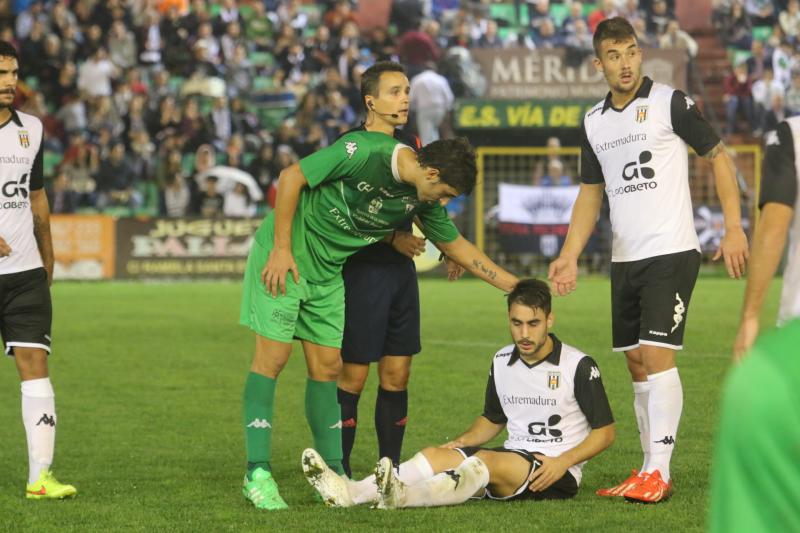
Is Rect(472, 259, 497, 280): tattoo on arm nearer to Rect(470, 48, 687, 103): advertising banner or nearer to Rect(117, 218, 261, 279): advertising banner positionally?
Rect(117, 218, 261, 279): advertising banner

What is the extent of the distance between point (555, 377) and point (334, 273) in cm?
105

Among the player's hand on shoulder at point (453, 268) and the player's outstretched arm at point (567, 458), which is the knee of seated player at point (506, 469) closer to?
the player's outstretched arm at point (567, 458)

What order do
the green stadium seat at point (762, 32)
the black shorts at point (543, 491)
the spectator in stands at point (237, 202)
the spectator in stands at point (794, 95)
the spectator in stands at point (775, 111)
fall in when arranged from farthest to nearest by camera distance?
the green stadium seat at point (762, 32) → the spectator in stands at point (794, 95) → the spectator in stands at point (775, 111) → the spectator in stands at point (237, 202) → the black shorts at point (543, 491)

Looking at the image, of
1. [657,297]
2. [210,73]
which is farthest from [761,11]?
[657,297]

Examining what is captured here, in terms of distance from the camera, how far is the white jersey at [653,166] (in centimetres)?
549

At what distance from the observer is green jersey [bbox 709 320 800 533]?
1146mm

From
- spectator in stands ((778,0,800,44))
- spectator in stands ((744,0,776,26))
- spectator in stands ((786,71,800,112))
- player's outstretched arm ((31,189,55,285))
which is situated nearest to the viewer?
player's outstretched arm ((31,189,55,285))

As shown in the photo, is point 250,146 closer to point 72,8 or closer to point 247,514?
point 72,8

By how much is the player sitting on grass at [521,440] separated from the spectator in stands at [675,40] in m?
19.7

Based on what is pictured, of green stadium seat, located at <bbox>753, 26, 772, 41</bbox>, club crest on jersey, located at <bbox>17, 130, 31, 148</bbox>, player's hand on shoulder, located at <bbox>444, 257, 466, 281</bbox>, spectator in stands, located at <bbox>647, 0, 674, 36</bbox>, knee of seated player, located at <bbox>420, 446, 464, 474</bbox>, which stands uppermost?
spectator in stands, located at <bbox>647, 0, 674, 36</bbox>

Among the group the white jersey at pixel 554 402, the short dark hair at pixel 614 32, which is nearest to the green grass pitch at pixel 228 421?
the white jersey at pixel 554 402

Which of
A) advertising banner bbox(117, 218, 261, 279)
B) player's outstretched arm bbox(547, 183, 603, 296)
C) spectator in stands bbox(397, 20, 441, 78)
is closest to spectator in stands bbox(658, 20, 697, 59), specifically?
spectator in stands bbox(397, 20, 441, 78)

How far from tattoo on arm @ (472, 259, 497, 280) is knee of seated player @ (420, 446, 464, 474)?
78 centimetres

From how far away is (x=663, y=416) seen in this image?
545 centimetres
